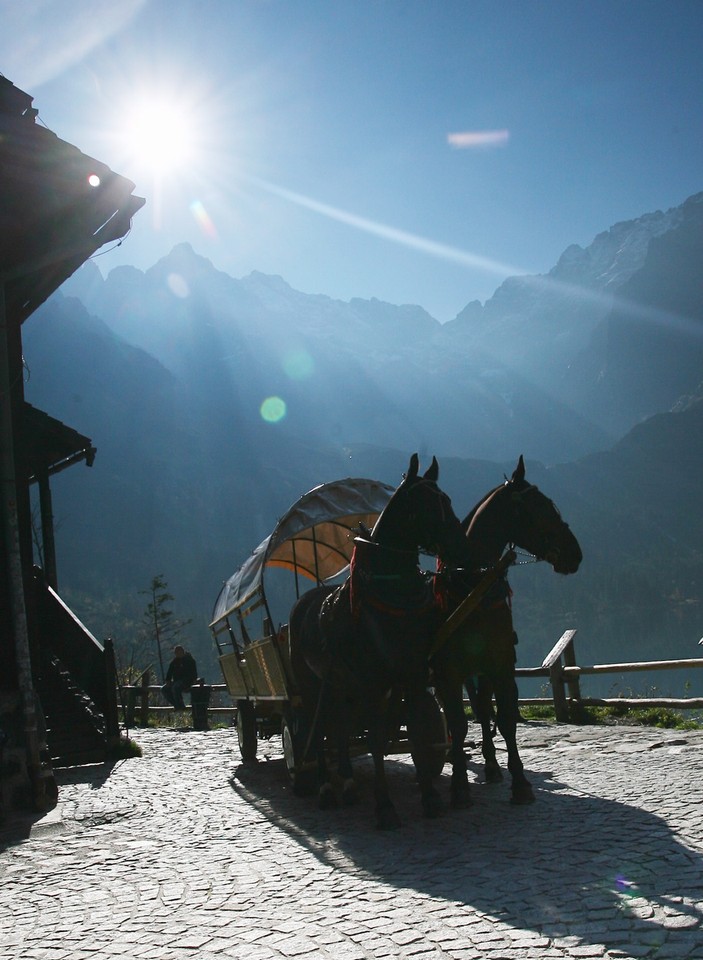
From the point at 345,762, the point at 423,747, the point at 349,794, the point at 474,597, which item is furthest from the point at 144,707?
the point at 474,597

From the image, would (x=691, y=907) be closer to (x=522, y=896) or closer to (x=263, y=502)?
(x=522, y=896)

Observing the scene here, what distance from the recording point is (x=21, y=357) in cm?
1327

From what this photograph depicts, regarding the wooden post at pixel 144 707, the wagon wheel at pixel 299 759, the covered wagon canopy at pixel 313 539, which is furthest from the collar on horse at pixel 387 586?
the wooden post at pixel 144 707

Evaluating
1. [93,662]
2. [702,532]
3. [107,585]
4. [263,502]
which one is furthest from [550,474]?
[93,662]

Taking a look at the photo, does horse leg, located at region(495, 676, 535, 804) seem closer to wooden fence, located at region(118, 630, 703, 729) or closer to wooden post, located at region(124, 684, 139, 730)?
wooden fence, located at region(118, 630, 703, 729)

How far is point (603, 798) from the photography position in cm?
656

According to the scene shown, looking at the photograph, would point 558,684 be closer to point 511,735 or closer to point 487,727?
point 487,727

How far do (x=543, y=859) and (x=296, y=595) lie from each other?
5.61 m

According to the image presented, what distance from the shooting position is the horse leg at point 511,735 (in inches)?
255

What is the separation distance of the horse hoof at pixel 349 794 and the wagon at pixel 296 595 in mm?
730

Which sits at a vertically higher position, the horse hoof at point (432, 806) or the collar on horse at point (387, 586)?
the collar on horse at point (387, 586)

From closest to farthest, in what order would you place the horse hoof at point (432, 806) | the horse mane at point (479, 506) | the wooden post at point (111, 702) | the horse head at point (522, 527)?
the horse hoof at point (432, 806)
the horse head at point (522, 527)
the horse mane at point (479, 506)
the wooden post at point (111, 702)

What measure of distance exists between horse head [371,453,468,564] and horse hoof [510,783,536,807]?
202 centimetres

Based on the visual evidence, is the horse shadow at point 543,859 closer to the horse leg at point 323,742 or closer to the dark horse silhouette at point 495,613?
the horse leg at point 323,742
